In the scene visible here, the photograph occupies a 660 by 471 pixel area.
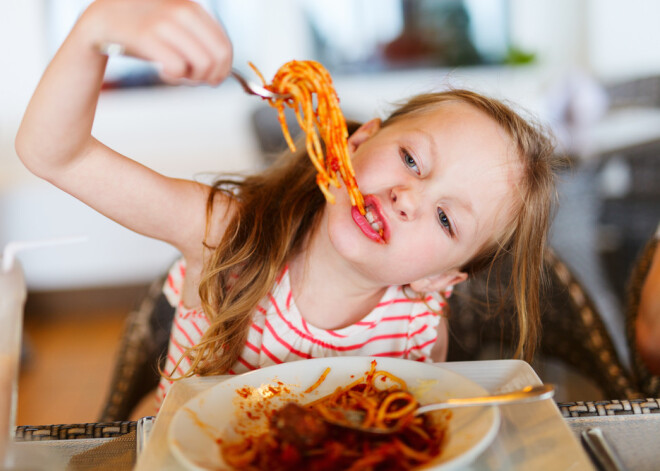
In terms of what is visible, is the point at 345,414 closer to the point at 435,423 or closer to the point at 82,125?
the point at 435,423

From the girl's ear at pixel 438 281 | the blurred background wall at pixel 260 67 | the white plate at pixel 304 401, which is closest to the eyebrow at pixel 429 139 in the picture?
the girl's ear at pixel 438 281

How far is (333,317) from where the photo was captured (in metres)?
1.12

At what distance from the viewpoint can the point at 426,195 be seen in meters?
0.95

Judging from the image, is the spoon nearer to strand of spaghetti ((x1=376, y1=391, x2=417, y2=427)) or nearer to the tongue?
strand of spaghetti ((x1=376, y1=391, x2=417, y2=427))

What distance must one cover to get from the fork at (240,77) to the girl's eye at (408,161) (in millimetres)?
266

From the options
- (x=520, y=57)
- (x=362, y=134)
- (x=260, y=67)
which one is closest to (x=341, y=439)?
(x=362, y=134)

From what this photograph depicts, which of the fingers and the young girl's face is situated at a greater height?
the fingers

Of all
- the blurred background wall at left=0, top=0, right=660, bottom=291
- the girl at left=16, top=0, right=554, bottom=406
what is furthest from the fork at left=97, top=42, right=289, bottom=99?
the blurred background wall at left=0, top=0, right=660, bottom=291

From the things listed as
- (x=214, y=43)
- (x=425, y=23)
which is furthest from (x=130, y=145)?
(x=214, y=43)

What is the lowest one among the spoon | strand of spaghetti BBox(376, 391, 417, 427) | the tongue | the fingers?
strand of spaghetti BBox(376, 391, 417, 427)

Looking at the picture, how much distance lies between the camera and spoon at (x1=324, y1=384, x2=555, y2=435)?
25.8 inches

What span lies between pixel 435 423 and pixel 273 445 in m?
0.19

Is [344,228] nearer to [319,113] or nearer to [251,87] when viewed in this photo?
[319,113]

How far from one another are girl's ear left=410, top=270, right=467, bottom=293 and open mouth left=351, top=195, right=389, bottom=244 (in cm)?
21
